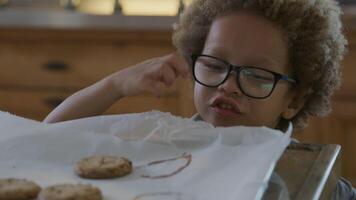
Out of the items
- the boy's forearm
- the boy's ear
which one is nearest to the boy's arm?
the boy's forearm

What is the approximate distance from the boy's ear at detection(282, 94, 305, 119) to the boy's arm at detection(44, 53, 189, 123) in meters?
0.23

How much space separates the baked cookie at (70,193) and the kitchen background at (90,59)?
1584 mm

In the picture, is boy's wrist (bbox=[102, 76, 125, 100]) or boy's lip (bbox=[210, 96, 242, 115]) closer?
boy's lip (bbox=[210, 96, 242, 115])

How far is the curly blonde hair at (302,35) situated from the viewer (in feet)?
3.82

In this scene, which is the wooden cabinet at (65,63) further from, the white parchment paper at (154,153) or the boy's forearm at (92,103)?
the white parchment paper at (154,153)

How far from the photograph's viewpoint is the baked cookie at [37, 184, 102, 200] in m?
0.72

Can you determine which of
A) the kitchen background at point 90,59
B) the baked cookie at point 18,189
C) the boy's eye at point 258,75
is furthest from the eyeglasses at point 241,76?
the kitchen background at point 90,59

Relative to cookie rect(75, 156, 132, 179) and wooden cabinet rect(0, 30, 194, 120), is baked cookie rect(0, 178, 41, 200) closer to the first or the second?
cookie rect(75, 156, 132, 179)

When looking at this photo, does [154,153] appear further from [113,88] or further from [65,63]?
[65,63]

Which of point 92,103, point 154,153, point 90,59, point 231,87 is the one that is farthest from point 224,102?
point 90,59

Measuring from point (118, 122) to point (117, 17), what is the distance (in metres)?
1.53

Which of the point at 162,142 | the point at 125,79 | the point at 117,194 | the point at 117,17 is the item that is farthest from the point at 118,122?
the point at 117,17

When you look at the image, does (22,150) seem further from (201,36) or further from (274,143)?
(201,36)

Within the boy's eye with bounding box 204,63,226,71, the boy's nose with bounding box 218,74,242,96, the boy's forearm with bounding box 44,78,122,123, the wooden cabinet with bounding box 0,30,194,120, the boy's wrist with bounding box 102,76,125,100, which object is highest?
the boy's eye with bounding box 204,63,226,71
